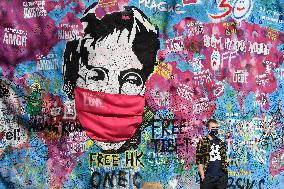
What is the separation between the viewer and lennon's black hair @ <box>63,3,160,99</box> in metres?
7.28

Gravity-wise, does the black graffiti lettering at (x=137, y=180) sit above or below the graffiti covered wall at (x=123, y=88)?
below

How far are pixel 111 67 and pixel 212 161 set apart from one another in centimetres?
184

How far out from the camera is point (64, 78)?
731cm

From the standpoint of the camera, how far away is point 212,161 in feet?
23.2

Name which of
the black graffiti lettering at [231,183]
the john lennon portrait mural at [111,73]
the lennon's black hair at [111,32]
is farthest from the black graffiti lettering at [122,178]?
the black graffiti lettering at [231,183]

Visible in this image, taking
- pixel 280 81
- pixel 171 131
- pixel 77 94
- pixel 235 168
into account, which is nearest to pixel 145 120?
pixel 171 131

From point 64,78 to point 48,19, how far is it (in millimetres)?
826

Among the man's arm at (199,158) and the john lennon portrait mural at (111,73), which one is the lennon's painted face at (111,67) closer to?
the john lennon portrait mural at (111,73)

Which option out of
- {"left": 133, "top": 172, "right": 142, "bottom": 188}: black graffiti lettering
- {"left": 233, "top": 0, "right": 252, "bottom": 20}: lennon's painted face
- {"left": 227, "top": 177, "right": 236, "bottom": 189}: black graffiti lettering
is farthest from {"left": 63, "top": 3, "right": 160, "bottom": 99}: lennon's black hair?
{"left": 227, "top": 177, "right": 236, "bottom": 189}: black graffiti lettering

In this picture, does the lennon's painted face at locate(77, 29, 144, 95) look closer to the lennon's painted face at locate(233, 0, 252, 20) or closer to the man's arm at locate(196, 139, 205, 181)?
the man's arm at locate(196, 139, 205, 181)

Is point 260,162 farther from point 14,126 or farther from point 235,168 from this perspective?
point 14,126

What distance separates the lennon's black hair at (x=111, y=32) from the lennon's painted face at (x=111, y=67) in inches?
2.5

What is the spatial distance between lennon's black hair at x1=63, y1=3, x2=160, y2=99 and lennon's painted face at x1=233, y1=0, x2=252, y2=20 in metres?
1.16

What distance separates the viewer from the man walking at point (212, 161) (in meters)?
7.05
